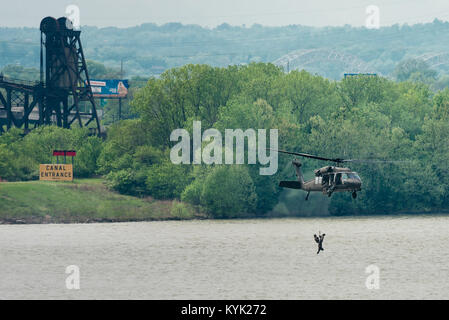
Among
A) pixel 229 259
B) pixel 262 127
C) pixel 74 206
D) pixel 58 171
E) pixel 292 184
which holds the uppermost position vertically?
pixel 292 184

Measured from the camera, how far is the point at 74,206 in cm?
10994

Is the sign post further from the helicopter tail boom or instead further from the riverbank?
the helicopter tail boom

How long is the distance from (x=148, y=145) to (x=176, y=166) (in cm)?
967

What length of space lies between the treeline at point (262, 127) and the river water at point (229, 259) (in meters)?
8.04

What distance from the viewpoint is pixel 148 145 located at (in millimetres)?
125750

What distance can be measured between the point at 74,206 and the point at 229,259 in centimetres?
3772

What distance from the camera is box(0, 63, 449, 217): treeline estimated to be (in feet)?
374

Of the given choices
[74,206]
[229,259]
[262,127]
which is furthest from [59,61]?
[229,259]

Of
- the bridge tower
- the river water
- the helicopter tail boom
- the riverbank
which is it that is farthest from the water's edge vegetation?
the helicopter tail boom

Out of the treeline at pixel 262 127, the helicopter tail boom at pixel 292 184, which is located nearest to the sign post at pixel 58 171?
the treeline at pixel 262 127

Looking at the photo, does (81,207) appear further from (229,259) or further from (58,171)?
(229,259)

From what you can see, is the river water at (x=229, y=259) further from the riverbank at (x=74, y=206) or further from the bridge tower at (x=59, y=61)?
the bridge tower at (x=59, y=61)

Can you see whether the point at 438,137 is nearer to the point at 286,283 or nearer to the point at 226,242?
the point at 226,242
